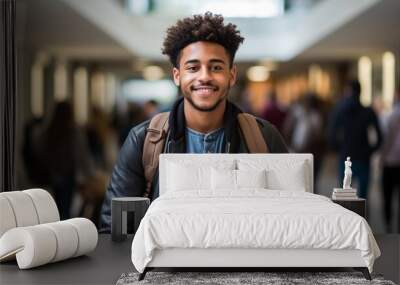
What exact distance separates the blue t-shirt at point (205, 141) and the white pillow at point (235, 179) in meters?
0.39

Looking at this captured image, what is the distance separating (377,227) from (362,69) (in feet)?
41.1

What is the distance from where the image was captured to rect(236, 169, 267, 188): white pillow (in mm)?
7395

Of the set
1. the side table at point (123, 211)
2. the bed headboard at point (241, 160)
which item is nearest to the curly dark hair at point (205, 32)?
the bed headboard at point (241, 160)

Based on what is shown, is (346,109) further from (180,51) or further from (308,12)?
(308,12)

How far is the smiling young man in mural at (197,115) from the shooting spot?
25.4ft

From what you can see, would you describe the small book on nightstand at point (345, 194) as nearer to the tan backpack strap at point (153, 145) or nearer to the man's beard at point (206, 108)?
the man's beard at point (206, 108)

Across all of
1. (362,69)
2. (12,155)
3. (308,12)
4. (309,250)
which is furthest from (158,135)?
(362,69)

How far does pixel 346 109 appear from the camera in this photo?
1156cm

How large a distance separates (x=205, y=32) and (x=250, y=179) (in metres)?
1.37

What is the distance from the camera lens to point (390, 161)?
458 inches

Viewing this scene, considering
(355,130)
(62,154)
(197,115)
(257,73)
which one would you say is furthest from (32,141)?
(257,73)

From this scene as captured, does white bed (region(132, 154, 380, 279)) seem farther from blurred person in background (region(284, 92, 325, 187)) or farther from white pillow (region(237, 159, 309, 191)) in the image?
blurred person in background (region(284, 92, 325, 187))

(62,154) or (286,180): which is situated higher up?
(286,180)

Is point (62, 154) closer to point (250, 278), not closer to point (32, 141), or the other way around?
point (32, 141)
